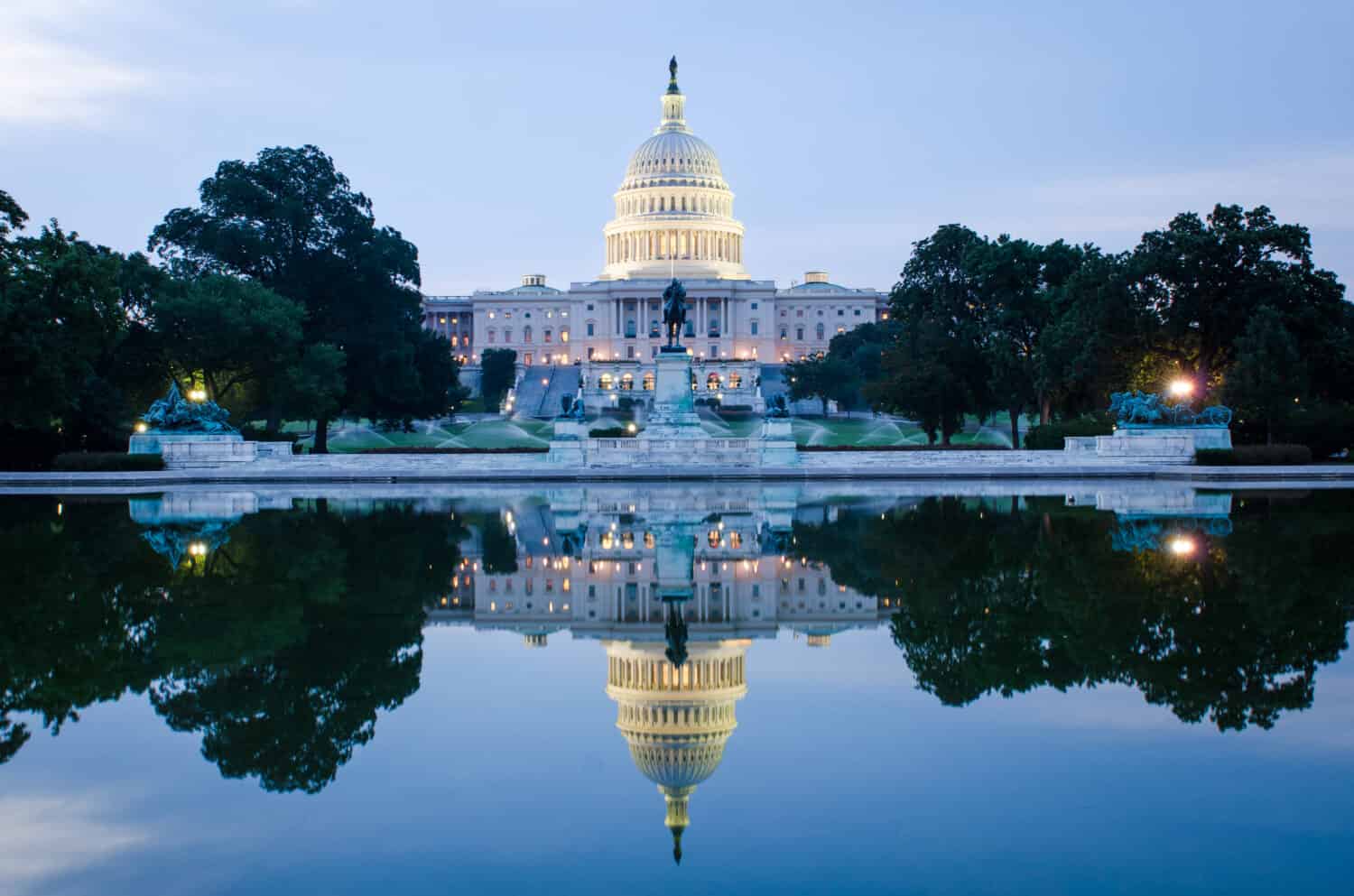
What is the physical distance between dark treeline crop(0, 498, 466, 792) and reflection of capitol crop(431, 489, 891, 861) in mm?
1025

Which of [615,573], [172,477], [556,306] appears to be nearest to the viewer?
[615,573]

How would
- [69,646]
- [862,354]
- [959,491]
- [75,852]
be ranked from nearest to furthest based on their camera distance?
[75,852], [69,646], [959,491], [862,354]

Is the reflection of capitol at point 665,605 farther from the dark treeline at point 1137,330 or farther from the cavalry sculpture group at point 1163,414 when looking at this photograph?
the dark treeline at point 1137,330

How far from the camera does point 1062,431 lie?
2019 inches

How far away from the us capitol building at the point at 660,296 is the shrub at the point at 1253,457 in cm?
10571

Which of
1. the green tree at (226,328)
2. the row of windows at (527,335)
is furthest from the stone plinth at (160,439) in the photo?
the row of windows at (527,335)

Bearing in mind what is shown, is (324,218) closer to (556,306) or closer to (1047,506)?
(1047,506)

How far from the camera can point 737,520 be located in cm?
2502

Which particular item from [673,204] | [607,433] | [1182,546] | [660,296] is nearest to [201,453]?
[607,433]

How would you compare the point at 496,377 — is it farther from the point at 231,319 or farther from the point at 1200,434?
the point at 1200,434

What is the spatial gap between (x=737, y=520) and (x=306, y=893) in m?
19.3

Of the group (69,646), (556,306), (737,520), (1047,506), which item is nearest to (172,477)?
(737,520)

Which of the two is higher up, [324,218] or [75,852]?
[324,218]

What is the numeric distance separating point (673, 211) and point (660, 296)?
948 cm
